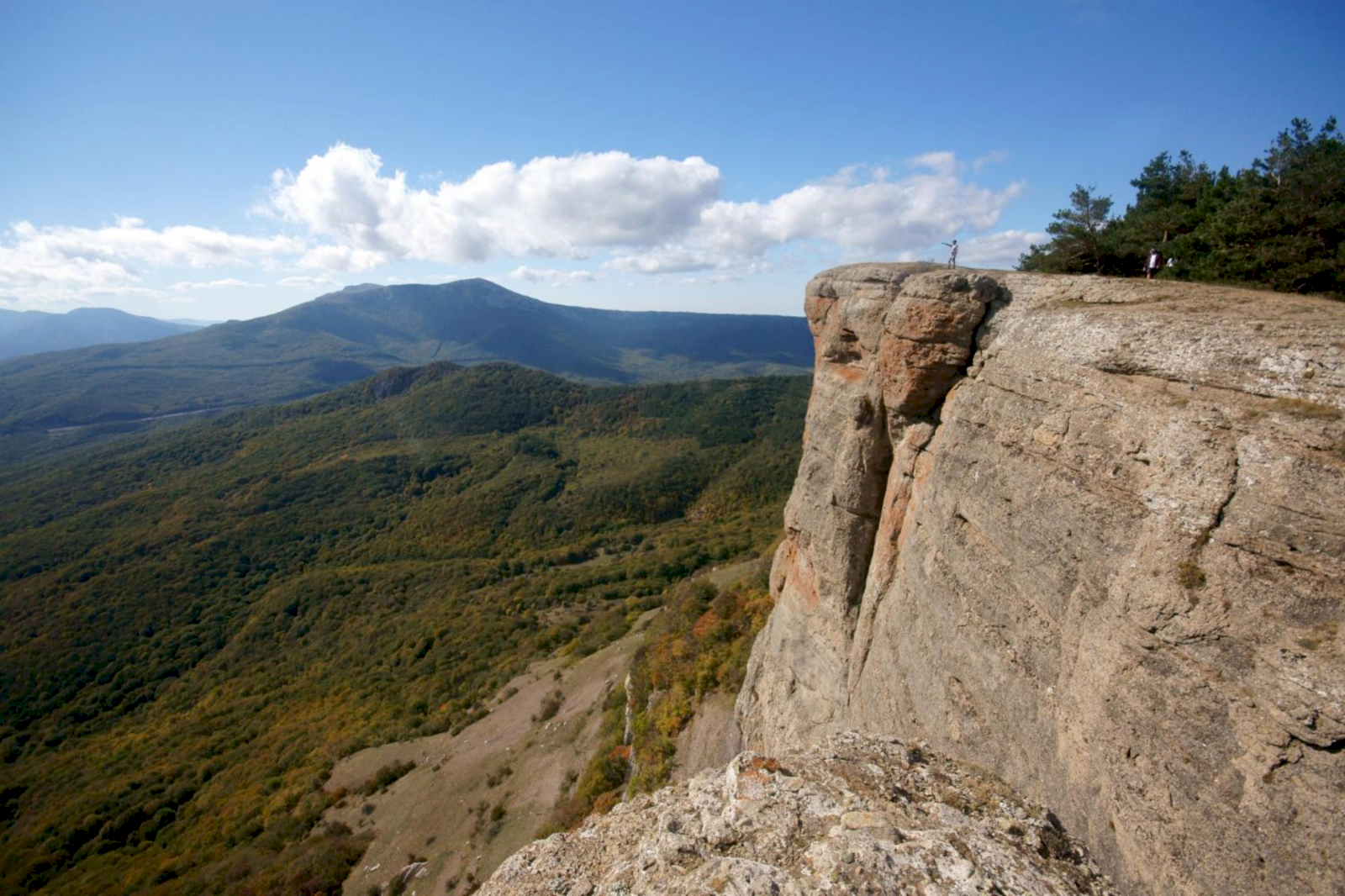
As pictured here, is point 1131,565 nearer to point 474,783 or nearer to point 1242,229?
point 1242,229

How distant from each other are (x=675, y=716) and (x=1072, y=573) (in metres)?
19.8

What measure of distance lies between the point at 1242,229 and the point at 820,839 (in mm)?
19660

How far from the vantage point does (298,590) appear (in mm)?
80188

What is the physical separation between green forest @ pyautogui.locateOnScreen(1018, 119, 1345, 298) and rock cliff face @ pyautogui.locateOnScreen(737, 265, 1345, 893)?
965cm

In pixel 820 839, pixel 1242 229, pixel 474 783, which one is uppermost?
pixel 1242 229

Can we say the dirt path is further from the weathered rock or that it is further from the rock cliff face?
the weathered rock

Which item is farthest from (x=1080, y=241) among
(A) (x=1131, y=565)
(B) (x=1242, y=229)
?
(A) (x=1131, y=565)

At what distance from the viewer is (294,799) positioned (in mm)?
37719

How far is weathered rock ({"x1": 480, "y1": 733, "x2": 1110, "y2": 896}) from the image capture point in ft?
19.0

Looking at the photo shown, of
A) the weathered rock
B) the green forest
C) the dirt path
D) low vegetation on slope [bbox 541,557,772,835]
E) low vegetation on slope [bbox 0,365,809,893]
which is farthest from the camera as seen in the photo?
low vegetation on slope [bbox 0,365,809,893]

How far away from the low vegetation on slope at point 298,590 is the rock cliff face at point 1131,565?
3306 centimetres

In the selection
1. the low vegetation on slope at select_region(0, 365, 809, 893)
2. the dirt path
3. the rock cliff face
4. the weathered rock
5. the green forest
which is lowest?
the low vegetation on slope at select_region(0, 365, 809, 893)

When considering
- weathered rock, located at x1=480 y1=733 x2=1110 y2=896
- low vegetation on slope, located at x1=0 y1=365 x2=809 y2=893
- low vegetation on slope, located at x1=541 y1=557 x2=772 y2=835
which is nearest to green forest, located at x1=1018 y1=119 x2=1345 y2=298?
weathered rock, located at x1=480 y1=733 x2=1110 y2=896

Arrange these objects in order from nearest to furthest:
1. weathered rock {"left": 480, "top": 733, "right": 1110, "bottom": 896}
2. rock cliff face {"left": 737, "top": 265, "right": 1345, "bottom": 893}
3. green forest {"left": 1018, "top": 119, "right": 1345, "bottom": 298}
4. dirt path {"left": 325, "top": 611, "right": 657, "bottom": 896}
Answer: rock cliff face {"left": 737, "top": 265, "right": 1345, "bottom": 893} → weathered rock {"left": 480, "top": 733, "right": 1110, "bottom": 896} → green forest {"left": 1018, "top": 119, "right": 1345, "bottom": 298} → dirt path {"left": 325, "top": 611, "right": 657, "bottom": 896}
